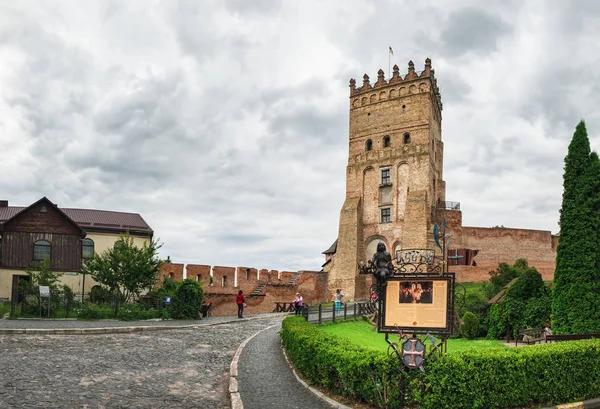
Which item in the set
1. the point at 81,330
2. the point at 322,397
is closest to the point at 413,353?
the point at 322,397

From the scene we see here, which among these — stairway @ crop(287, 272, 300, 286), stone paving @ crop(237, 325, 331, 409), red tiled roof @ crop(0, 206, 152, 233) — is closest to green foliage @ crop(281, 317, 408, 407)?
stone paving @ crop(237, 325, 331, 409)

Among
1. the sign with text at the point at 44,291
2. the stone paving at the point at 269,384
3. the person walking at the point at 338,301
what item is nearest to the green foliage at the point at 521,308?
the person walking at the point at 338,301

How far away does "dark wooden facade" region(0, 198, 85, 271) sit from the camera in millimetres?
32406

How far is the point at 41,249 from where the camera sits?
109ft

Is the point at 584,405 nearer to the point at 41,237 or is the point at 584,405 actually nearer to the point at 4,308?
the point at 4,308

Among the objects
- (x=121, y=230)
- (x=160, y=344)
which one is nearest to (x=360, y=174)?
(x=121, y=230)

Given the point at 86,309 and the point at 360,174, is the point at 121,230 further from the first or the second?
the point at 360,174

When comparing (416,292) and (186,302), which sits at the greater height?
(416,292)

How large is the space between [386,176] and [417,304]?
36.1m

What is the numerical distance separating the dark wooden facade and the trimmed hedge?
26.4 metres

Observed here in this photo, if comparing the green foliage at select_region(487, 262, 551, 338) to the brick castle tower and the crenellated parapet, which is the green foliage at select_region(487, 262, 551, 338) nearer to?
the brick castle tower

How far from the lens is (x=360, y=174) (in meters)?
46.2

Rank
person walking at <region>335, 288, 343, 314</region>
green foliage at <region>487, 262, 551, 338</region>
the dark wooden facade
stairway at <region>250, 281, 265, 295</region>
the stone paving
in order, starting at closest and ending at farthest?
the stone paving, green foliage at <region>487, 262, 551, 338</region>, person walking at <region>335, 288, 343, 314</region>, the dark wooden facade, stairway at <region>250, 281, 265, 295</region>

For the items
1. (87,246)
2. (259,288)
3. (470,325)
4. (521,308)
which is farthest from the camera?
(259,288)
